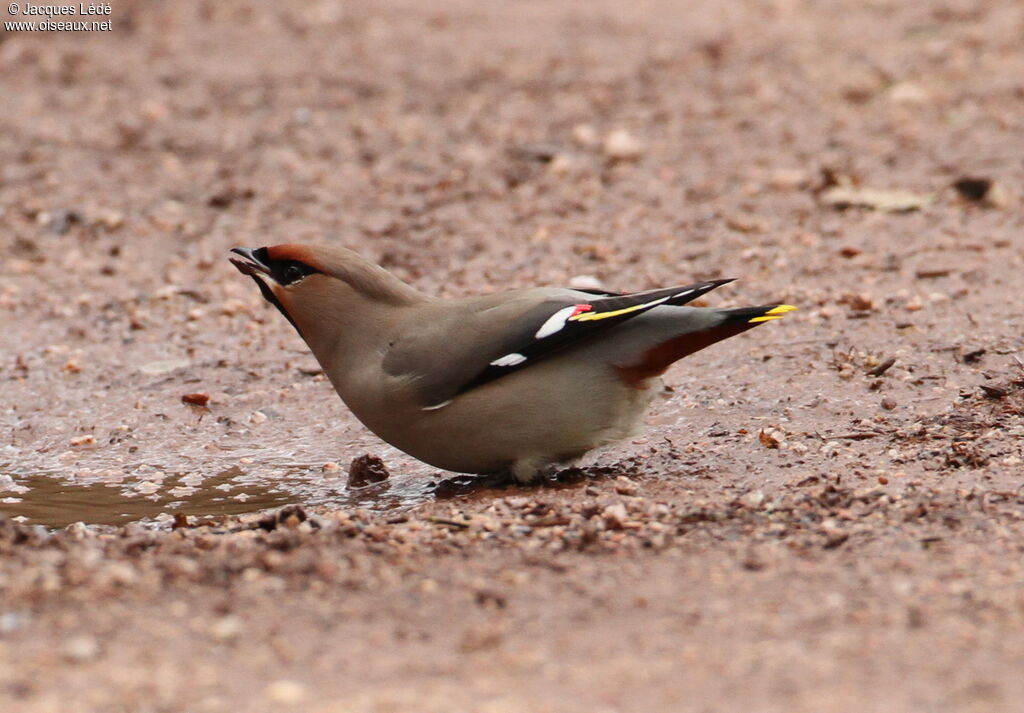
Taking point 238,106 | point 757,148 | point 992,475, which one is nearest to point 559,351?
point 992,475

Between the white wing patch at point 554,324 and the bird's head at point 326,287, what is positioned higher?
the bird's head at point 326,287

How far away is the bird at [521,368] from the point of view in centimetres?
555

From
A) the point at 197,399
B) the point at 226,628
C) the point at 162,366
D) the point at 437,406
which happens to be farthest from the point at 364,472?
the point at 226,628

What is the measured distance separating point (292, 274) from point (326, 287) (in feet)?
0.48

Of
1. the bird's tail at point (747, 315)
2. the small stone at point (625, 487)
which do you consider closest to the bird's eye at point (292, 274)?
the small stone at point (625, 487)

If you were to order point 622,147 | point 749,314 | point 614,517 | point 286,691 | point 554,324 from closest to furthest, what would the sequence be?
point 286,691 < point 614,517 < point 749,314 < point 554,324 < point 622,147

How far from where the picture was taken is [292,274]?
594 centimetres

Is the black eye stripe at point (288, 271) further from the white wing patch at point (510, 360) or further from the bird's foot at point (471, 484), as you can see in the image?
the bird's foot at point (471, 484)

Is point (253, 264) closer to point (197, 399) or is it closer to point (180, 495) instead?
point (180, 495)

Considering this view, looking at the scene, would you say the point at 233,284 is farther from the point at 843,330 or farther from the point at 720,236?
the point at 843,330

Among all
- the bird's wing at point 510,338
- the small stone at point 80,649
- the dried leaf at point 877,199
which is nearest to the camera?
the small stone at point 80,649

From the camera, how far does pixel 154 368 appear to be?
7594 millimetres

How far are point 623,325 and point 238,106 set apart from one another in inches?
265

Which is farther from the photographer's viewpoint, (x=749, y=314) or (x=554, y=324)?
(x=554, y=324)
